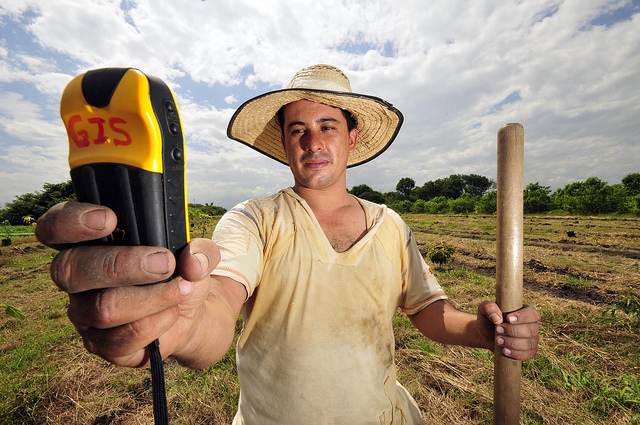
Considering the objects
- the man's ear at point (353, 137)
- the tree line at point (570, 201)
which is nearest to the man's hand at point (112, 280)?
the man's ear at point (353, 137)

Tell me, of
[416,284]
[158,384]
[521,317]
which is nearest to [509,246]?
[521,317]

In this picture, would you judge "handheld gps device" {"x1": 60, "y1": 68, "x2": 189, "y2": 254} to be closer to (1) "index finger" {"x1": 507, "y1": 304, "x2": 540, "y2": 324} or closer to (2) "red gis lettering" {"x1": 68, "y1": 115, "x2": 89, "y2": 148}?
(2) "red gis lettering" {"x1": 68, "y1": 115, "x2": 89, "y2": 148}

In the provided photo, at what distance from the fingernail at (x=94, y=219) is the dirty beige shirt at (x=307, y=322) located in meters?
0.64

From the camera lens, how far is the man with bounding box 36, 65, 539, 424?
672mm

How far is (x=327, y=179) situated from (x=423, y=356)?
9.36 feet

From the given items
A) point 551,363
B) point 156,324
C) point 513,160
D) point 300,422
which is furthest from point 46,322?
point 551,363

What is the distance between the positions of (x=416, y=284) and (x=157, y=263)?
1593 mm

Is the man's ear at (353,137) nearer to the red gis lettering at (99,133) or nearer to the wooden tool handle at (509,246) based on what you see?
the wooden tool handle at (509,246)

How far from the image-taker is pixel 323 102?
1.93 m

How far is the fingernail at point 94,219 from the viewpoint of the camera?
66 centimetres

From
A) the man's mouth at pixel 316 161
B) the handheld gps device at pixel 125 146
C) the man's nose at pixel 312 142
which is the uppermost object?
the man's nose at pixel 312 142

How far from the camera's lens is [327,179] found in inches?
74.5

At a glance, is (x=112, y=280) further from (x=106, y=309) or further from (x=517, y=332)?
(x=517, y=332)

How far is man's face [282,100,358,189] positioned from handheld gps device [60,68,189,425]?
46.4 inches
